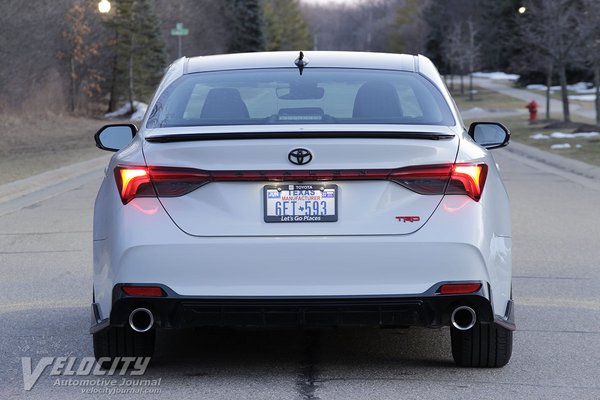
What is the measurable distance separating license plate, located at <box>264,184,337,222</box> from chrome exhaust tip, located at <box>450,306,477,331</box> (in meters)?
0.72

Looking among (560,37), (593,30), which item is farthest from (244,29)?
(593,30)

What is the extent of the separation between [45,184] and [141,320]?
14.2 m

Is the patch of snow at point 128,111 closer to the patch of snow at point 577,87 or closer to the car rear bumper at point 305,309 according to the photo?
the patch of snow at point 577,87

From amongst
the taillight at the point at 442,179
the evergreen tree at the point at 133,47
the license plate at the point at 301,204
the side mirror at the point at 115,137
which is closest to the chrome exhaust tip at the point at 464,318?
the taillight at the point at 442,179

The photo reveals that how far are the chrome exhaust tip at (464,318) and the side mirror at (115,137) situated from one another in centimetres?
227

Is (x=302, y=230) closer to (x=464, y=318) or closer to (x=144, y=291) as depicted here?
(x=144, y=291)

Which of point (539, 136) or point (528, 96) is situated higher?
point (539, 136)

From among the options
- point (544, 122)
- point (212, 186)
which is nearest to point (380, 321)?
point (212, 186)

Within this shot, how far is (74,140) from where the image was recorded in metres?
34.8

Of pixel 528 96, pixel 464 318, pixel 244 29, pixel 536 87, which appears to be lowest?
pixel 536 87

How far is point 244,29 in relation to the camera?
324 feet

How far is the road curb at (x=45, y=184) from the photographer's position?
16392mm

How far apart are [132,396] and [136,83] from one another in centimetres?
5483

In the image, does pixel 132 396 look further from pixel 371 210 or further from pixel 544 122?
pixel 544 122
